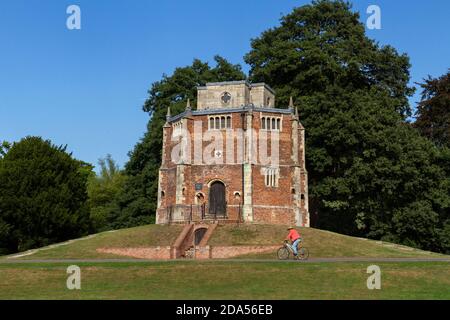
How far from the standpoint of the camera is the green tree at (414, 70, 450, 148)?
5094 cm

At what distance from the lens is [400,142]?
155 feet

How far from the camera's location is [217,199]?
44.0 meters

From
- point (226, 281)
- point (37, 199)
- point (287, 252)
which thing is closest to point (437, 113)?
point (287, 252)

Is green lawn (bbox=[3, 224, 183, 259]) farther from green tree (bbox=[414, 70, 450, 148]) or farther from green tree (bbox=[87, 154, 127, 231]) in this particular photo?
green tree (bbox=[414, 70, 450, 148])

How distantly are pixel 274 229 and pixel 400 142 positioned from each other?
1490 centimetres

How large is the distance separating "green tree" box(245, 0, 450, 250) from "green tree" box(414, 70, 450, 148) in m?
1.86

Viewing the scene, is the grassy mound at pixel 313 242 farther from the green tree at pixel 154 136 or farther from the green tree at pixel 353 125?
the green tree at pixel 154 136

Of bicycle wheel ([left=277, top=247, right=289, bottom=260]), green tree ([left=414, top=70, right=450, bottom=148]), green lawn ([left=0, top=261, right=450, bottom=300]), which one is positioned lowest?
green lawn ([left=0, top=261, right=450, bottom=300])

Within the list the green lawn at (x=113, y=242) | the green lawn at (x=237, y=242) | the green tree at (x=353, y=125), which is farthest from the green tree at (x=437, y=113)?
the green lawn at (x=113, y=242)

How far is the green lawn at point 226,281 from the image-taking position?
17.4 m

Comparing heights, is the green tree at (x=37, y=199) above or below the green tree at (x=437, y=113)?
below

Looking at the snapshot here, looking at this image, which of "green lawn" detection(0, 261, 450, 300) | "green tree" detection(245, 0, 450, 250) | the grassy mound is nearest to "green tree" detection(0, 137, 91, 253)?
the grassy mound

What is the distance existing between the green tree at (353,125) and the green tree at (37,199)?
63.7ft

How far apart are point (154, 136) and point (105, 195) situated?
2235cm
